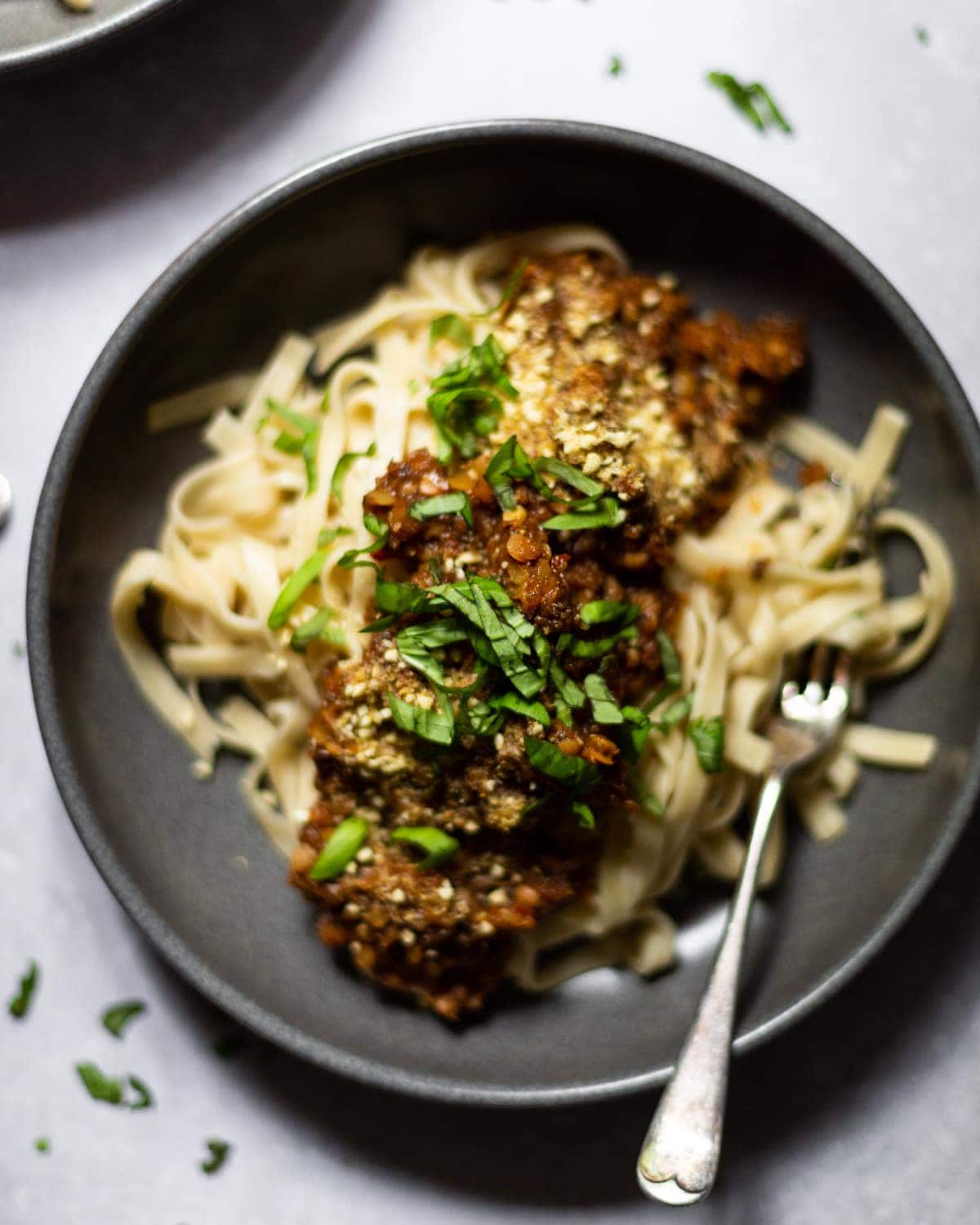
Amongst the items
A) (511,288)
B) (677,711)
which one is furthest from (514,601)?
(511,288)

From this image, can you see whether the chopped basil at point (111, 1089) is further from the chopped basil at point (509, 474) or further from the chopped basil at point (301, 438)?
the chopped basil at point (509, 474)

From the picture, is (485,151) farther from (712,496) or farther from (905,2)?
(905,2)

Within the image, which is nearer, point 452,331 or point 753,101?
point 452,331

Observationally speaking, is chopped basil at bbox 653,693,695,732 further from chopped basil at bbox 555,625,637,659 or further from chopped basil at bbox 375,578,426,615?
chopped basil at bbox 375,578,426,615

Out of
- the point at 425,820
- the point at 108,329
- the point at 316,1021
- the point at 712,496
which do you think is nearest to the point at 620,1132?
the point at 316,1021

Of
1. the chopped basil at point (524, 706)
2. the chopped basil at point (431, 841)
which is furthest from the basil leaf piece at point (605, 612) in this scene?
the chopped basil at point (431, 841)

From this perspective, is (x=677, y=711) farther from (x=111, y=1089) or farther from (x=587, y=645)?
(x=111, y=1089)
